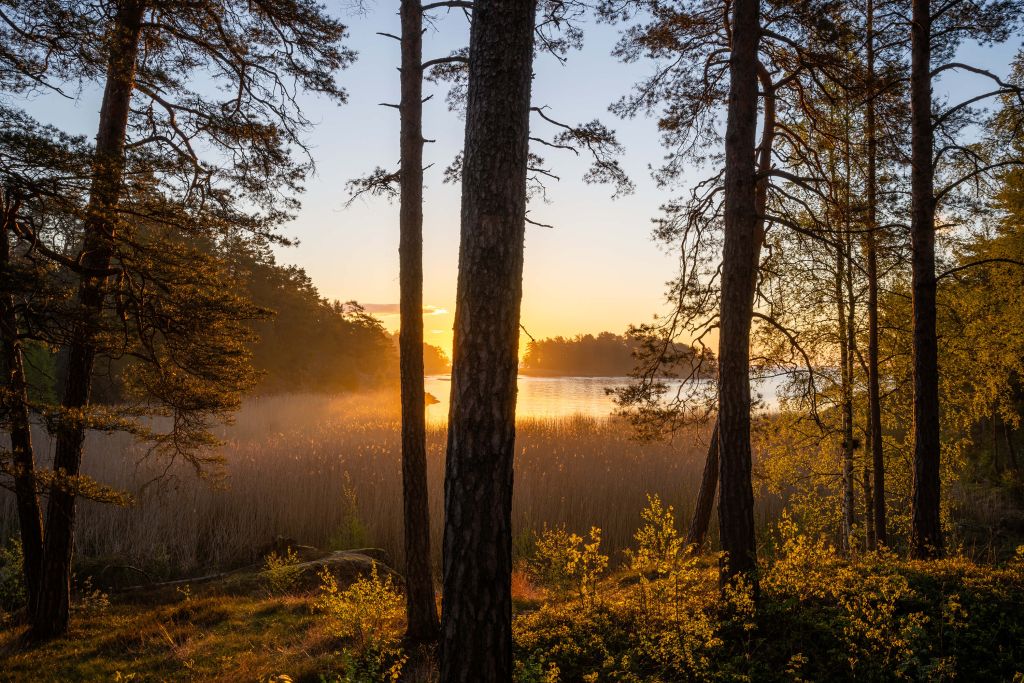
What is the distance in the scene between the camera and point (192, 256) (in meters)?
5.95

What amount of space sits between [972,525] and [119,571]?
1632 cm

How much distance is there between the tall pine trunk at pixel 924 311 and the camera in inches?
268

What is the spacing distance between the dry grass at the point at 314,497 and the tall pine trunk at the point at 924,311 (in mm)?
4027

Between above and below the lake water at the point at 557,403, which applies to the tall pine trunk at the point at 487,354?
above

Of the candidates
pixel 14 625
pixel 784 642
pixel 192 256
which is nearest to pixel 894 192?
pixel 784 642

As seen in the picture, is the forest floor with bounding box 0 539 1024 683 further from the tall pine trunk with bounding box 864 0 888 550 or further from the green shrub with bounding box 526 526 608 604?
the tall pine trunk with bounding box 864 0 888 550

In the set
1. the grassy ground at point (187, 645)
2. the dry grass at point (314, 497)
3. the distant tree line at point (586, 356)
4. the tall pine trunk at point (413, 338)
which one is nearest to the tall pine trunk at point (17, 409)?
the grassy ground at point (187, 645)

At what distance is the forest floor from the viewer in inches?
162

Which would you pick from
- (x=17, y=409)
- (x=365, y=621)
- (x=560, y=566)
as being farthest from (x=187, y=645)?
(x=560, y=566)

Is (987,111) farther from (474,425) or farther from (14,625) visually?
(14,625)

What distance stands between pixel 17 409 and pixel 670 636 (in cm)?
557

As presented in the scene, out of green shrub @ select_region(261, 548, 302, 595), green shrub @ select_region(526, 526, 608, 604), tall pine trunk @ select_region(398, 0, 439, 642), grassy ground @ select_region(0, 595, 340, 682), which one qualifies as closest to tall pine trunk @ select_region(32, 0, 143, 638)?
grassy ground @ select_region(0, 595, 340, 682)

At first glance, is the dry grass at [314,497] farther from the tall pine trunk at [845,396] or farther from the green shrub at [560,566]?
the tall pine trunk at [845,396]

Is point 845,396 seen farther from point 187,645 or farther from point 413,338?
point 187,645
